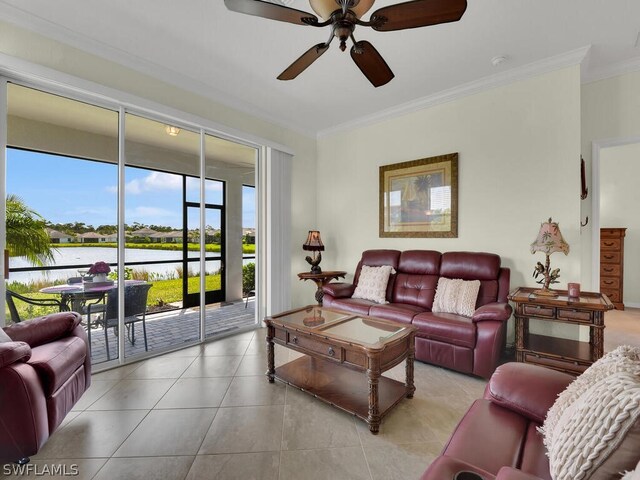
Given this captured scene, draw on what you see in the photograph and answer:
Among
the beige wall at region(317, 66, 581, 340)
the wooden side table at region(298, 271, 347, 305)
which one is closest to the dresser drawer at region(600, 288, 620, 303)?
the beige wall at region(317, 66, 581, 340)

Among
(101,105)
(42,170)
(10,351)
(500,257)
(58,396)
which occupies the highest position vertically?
(101,105)

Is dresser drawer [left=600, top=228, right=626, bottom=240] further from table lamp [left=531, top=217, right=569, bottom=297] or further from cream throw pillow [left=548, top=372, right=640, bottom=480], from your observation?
cream throw pillow [left=548, top=372, right=640, bottom=480]

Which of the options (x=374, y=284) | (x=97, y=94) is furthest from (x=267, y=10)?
(x=374, y=284)

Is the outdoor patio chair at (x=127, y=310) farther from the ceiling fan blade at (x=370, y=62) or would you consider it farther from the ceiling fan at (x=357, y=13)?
the ceiling fan blade at (x=370, y=62)

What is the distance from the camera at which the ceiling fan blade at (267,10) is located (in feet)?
4.98

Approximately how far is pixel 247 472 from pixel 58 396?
122 cm

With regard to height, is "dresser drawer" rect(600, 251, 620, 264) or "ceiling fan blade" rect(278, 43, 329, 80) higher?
"ceiling fan blade" rect(278, 43, 329, 80)

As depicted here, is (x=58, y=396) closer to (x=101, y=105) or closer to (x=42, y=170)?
(x=42, y=170)

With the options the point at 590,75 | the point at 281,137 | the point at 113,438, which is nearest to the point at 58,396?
the point at 113,438

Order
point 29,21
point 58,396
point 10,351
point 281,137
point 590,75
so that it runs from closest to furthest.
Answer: point 10,351
point 58,396
point 29,21
point 590,75
point 281,137

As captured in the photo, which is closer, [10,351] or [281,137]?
[10,351]

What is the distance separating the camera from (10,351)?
1.51m

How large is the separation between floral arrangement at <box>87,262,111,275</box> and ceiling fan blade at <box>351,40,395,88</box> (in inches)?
113

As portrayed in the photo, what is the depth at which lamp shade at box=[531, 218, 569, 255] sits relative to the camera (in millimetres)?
2582
